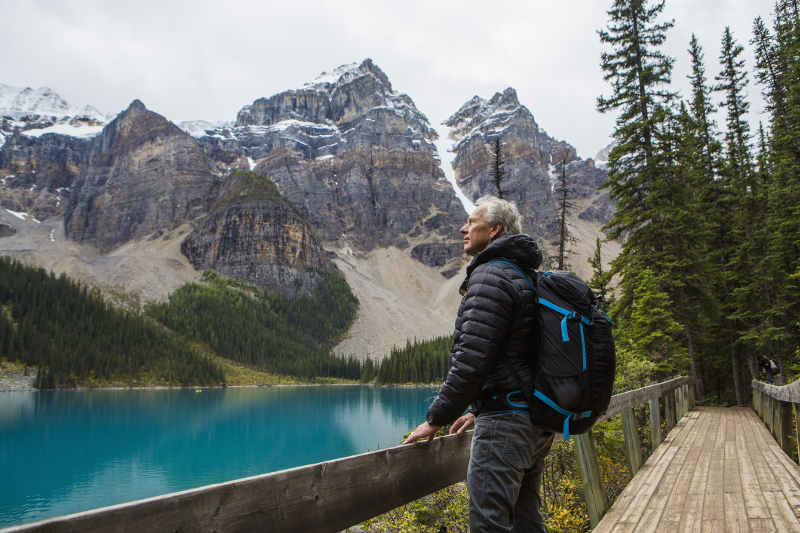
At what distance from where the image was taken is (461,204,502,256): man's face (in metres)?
3.02

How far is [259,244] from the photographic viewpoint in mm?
158000

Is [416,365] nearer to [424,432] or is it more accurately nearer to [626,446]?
[626,446]

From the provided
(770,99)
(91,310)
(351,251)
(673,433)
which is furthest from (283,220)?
(673,433)

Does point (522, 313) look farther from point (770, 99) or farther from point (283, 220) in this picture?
point (283, 220)

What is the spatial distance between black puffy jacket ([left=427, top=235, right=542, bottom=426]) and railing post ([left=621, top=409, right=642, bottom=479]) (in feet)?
11.2

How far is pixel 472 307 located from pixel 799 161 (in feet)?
66.4

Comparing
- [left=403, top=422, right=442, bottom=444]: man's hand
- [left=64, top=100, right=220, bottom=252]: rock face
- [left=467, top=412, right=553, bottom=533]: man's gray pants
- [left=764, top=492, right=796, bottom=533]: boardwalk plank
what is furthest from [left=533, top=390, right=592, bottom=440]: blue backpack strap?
[left=64, top=100, right=220, bottom=252]: rock face

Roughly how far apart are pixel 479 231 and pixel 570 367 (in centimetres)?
102

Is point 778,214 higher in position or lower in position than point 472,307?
higher

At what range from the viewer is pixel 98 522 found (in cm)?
133

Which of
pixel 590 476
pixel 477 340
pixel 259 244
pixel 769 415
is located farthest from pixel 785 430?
pixel 259 244

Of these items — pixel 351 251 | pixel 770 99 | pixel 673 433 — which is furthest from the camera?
pixel 351 251

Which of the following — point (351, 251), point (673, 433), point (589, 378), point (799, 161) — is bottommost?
point (673, 433)

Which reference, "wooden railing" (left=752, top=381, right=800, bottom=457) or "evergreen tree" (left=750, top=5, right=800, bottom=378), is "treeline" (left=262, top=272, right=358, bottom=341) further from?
"wooden railing" (left=752, top=381, right=800, bottom=457)
